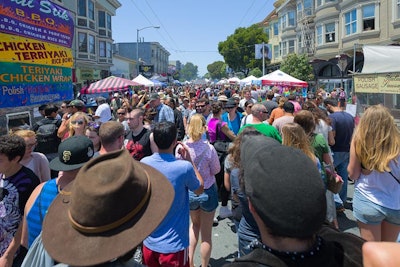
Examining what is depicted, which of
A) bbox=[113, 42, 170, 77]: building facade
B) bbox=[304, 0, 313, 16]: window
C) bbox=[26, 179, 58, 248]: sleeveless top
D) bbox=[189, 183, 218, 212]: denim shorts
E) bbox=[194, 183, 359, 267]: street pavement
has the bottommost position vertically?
bbox=[194, 183, 359, 267]: street pavement

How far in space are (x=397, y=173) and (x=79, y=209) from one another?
2.86 m

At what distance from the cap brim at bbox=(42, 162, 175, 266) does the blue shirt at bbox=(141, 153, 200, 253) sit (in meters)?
1.24

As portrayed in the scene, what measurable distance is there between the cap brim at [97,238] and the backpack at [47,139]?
153 inches

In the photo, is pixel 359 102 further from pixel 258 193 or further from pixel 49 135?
pixel 258 193

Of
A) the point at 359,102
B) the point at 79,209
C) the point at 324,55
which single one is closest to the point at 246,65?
the point at 324,55

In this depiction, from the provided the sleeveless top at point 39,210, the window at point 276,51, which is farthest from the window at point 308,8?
the sleeveless top at point 39,210

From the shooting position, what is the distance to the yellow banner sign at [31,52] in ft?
17.3

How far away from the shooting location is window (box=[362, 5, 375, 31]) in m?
22.1

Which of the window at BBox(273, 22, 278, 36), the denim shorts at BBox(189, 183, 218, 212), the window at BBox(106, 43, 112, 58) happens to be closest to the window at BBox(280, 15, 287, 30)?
the window at BBox(273, 22, 278, 36)

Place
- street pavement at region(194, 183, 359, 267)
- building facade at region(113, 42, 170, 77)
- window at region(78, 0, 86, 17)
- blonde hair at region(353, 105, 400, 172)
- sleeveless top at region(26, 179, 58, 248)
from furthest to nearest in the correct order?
1. building facade at region(113, 42, 170, 77)
2. window at region(78, 0, 86, 17)
3. street pavement at region(194, 183, 359, 267)
4. blonde hair at region(353, 105, 400, 172)
5. sleeveless top at region(26, 179, 58, 248)

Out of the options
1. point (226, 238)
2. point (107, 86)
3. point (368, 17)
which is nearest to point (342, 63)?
point (368, 17)

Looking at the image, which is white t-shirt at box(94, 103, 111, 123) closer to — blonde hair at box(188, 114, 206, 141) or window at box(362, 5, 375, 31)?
blonde hair at box(188, 114, 206, 141)

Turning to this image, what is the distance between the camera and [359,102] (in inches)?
318

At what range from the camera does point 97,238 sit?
1.22 m
